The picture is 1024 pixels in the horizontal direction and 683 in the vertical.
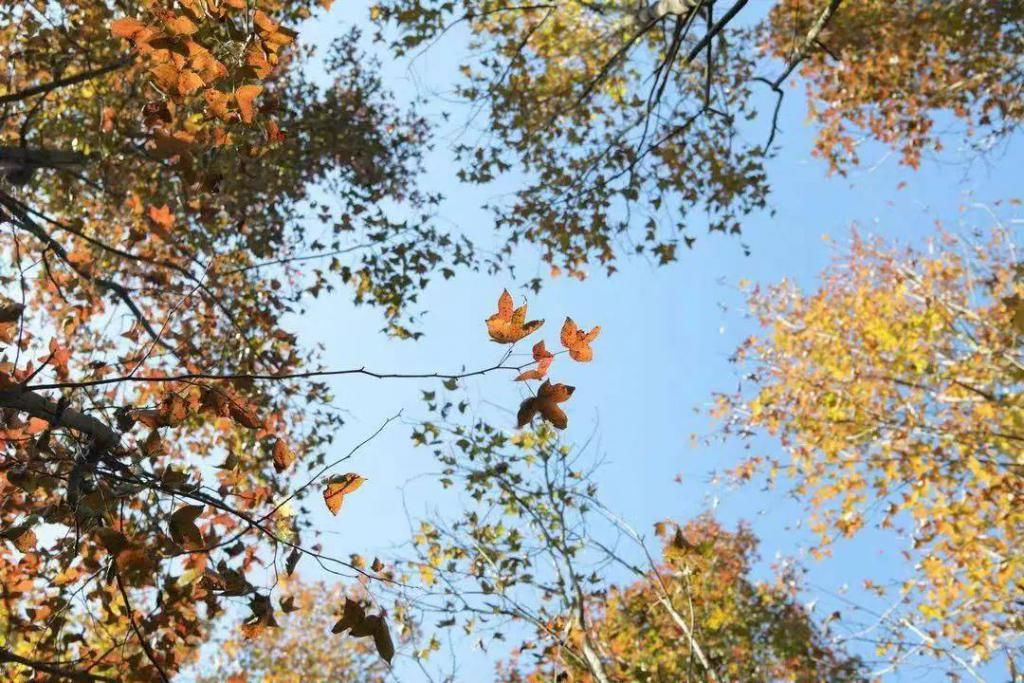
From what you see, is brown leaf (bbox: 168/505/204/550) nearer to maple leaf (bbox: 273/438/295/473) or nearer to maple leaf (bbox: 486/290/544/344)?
maple leaf (bbox: 273/438/295/473)

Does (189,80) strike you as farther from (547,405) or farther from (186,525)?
(547,405)

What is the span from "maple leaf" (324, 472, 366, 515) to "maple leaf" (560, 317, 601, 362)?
3.13ft

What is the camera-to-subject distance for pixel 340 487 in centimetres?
262

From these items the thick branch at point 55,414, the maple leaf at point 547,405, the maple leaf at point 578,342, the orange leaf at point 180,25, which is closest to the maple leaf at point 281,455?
the thick branch at point 55,414

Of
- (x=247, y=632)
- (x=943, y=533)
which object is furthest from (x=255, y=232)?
(x=943, y=533)

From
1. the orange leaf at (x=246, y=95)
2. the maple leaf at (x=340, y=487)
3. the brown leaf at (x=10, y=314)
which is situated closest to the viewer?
the maple leaf at (x=340, y=487)

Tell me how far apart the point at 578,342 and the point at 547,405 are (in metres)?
0.25

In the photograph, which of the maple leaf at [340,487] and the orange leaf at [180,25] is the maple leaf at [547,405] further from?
the orange leaf at [180,25]

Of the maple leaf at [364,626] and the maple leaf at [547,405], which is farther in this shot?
the maple leaf at [364,626]

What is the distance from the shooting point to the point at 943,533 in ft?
33.2

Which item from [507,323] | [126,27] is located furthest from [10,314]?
[507,323]

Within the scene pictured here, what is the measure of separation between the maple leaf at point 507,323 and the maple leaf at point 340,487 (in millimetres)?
842

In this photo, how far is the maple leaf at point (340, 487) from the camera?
261cm

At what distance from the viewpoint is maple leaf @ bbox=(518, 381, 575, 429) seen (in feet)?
7.75
